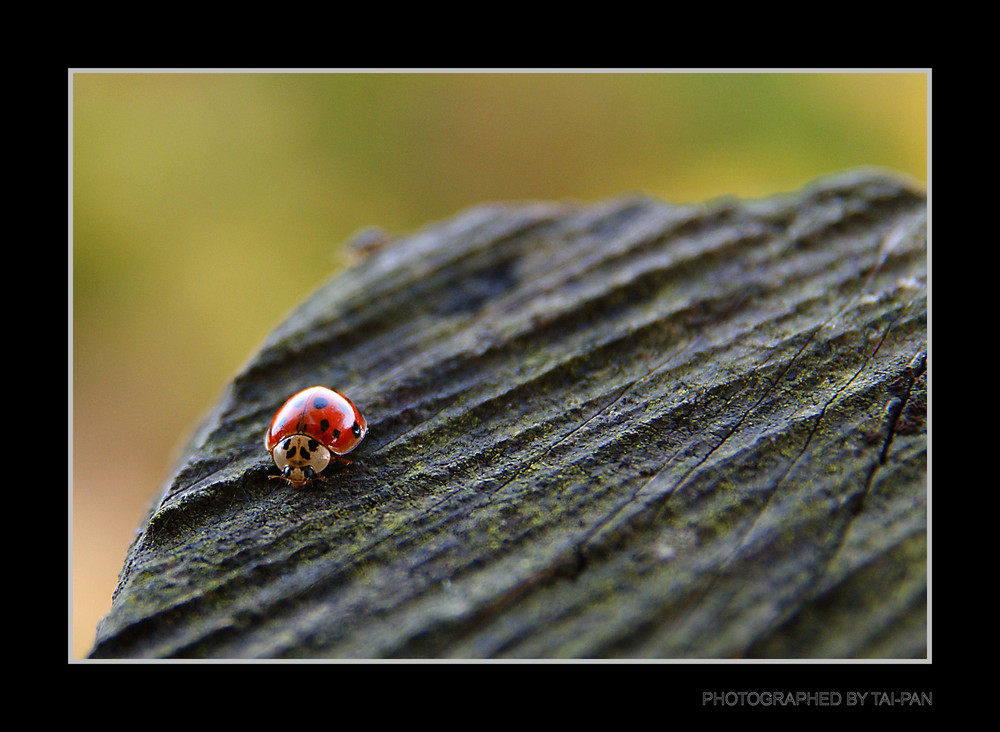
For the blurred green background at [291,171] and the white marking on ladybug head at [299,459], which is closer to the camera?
the white marking on ladybug head at [299,459]

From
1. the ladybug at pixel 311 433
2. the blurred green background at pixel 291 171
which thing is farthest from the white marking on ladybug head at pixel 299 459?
the blurred green background at pixel 291 171

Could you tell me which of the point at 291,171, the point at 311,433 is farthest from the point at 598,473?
the point at 291,171

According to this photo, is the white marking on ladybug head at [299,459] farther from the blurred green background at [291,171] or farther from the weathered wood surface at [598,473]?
the blurred green background at [291,171]

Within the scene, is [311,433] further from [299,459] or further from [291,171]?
[291,171]

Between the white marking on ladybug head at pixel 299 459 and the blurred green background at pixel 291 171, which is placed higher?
the blurred green background at pixel 291 171

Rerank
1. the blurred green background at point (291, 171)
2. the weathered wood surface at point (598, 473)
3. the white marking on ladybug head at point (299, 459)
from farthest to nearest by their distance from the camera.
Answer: the blurred green background at point (291, 171)
the white marking on ladybug head at point (299, 459)
the weathered wood surface at point (598, 473)


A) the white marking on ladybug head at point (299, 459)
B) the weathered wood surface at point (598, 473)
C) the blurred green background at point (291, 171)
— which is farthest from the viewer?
the blurred green background at point (291, 171)
